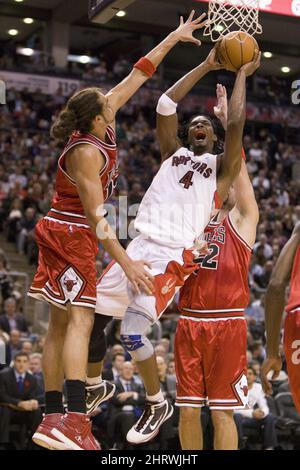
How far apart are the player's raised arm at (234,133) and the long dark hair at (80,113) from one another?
0.85 metres

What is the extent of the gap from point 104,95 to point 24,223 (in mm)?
11009

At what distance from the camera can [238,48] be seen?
5.59 metres

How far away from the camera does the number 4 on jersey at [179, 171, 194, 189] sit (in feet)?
18.5

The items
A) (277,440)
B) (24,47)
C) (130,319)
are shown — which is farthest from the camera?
(24,47)

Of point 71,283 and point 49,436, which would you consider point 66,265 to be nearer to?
point 71,283

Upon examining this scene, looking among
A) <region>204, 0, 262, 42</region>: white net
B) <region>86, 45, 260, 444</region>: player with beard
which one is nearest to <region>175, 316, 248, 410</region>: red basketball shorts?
<region>86, 45, 260, 444</region>: player with beard

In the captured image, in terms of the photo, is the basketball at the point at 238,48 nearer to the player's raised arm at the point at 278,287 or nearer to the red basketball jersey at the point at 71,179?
the red basketball jersey at the point at 71,179

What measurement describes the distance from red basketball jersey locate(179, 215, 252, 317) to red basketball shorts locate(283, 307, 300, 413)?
1.41m

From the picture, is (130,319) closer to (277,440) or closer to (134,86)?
(134,86)

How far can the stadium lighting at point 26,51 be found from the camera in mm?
23969

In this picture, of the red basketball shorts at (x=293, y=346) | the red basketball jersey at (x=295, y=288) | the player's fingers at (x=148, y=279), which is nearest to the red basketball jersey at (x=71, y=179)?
the player's fingers at (x=148, y=279)

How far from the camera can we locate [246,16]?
629 cm

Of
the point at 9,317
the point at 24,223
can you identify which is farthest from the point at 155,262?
the point at 24,223

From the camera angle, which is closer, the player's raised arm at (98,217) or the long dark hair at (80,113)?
the player's raised arm at (98,217)
